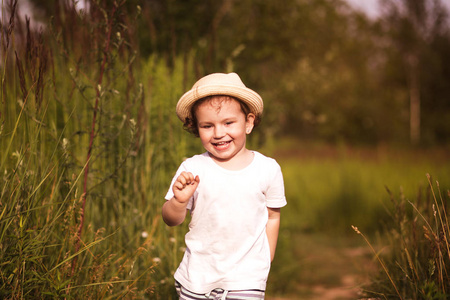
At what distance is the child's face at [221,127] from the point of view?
2158mm

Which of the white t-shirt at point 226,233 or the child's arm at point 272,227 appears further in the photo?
the child's arm at point 272,227

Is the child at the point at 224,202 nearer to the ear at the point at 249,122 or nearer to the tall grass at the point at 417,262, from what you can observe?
the ear at the point at 249,122

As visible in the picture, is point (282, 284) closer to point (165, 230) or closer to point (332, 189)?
point (165, 230)

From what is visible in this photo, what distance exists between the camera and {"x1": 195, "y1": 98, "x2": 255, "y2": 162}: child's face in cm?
216

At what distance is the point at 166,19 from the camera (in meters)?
5.52

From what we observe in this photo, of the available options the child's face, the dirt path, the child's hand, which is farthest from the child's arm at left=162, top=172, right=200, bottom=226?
the dirt path

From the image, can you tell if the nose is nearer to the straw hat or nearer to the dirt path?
the straw hat

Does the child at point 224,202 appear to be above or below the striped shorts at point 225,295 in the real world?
above

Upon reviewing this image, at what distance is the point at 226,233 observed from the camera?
2105 millimetres

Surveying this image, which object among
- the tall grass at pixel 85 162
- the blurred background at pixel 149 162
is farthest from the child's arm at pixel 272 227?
the tall grass at pixel 85 162

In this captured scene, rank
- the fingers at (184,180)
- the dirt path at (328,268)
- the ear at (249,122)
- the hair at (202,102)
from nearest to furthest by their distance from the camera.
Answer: the fingers at (184,180)
the hair at (202,102)
the ear at (249,122)
the dirt path at (328,268)

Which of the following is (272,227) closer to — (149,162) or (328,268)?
(149,162)

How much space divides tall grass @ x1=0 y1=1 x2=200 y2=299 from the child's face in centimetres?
52

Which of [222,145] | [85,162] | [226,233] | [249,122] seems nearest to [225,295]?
[226,233]
